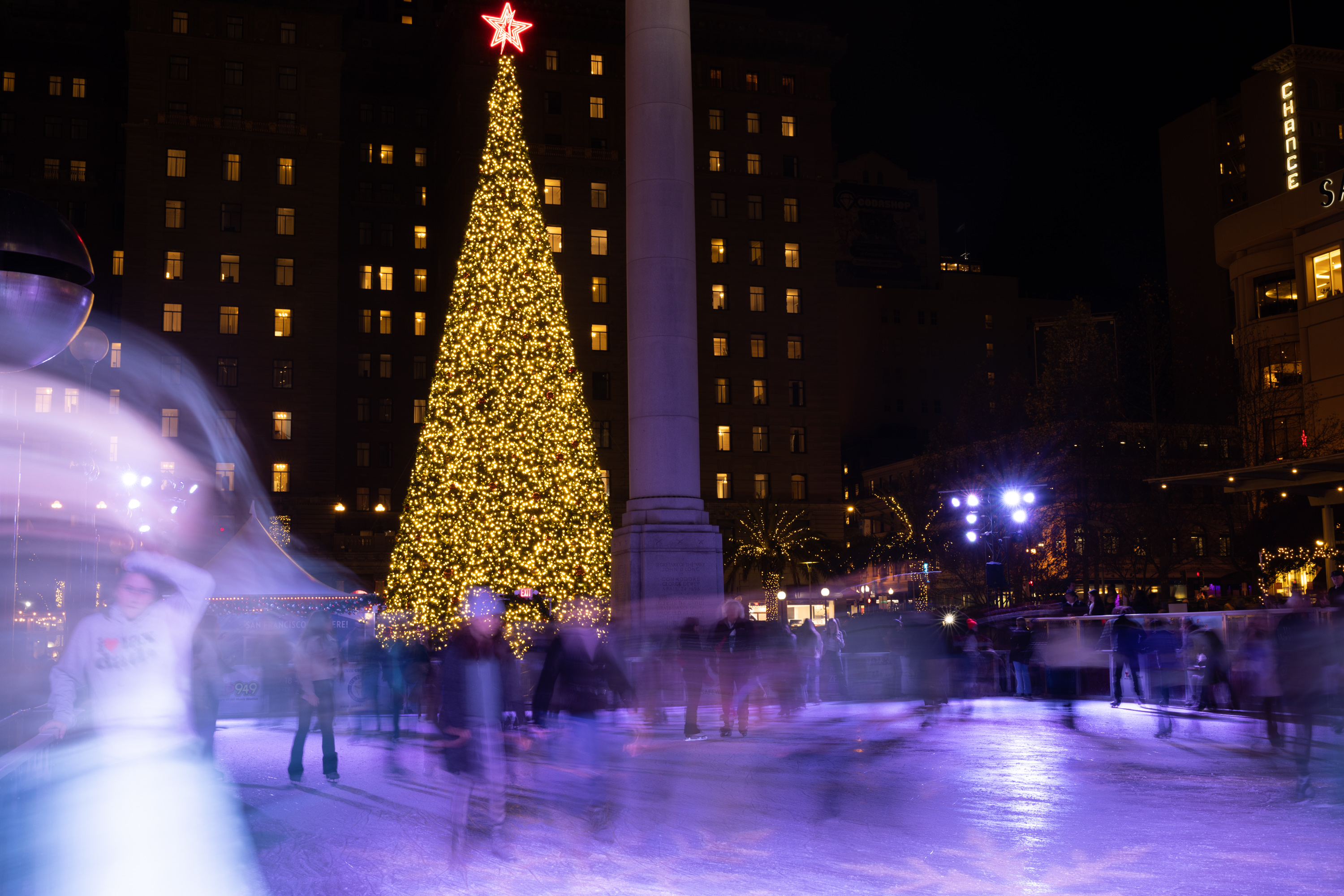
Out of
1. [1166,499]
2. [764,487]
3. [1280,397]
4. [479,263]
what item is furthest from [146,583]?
[764,487]

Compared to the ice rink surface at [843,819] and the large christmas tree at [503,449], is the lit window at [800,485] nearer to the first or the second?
the large christmas tree at [503,449]

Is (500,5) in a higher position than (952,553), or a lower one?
higher

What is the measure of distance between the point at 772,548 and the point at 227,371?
33.7 m

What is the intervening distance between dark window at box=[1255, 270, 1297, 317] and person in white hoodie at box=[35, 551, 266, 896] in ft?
168

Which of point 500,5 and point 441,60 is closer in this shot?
point 500,5

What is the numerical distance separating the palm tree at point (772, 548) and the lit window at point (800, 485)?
6.63m

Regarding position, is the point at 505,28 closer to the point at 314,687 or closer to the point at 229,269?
the point at 314,687

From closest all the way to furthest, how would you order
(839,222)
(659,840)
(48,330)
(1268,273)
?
1. (48,330)
2. (659,840)
3. (1268,273)
4. (839,222)

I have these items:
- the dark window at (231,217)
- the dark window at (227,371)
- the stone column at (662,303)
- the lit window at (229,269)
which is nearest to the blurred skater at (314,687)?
the stone column at (662,303)

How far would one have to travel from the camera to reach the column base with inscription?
2362 cm

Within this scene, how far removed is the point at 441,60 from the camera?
84625 mm

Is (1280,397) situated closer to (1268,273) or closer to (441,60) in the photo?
(1268,273)

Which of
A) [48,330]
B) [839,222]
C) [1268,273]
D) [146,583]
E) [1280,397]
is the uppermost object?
[839,222]

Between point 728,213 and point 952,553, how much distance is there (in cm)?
3598
